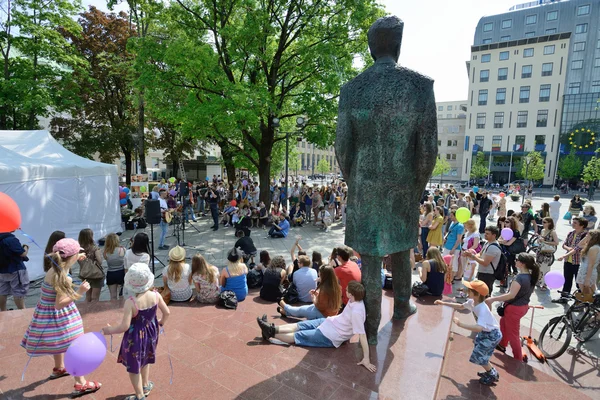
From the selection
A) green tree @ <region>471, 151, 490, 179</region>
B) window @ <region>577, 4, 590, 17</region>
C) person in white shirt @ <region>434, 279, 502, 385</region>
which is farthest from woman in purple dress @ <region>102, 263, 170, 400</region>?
window @ <region>577, 4, 590, 17</region>

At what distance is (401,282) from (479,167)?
2202 inches

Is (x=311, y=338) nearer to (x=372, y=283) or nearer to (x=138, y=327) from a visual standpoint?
(x=372, y=283)

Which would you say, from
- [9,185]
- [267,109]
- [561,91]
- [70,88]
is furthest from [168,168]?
[561,91]

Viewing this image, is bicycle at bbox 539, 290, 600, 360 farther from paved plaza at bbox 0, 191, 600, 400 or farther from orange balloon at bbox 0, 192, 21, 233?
orange balloon at bbox 0, 192, 21, 233

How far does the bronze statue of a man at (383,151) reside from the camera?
3.49 m

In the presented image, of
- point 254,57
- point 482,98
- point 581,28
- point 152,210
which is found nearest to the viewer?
point 152,210

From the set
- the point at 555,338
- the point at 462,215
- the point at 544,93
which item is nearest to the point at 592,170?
the point at 544,93

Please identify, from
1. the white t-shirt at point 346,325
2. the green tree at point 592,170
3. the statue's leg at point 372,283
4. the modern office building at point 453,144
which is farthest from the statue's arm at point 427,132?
the modern office building at point 453,144

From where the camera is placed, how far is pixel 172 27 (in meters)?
14.9

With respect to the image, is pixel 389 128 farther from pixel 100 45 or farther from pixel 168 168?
pixel 168 168

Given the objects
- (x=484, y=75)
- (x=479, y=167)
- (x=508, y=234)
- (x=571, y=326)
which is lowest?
(x=571, y=326)

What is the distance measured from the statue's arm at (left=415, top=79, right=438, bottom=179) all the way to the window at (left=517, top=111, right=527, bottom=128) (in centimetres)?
6311

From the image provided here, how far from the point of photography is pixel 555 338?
5.41m

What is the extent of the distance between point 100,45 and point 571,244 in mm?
29458
